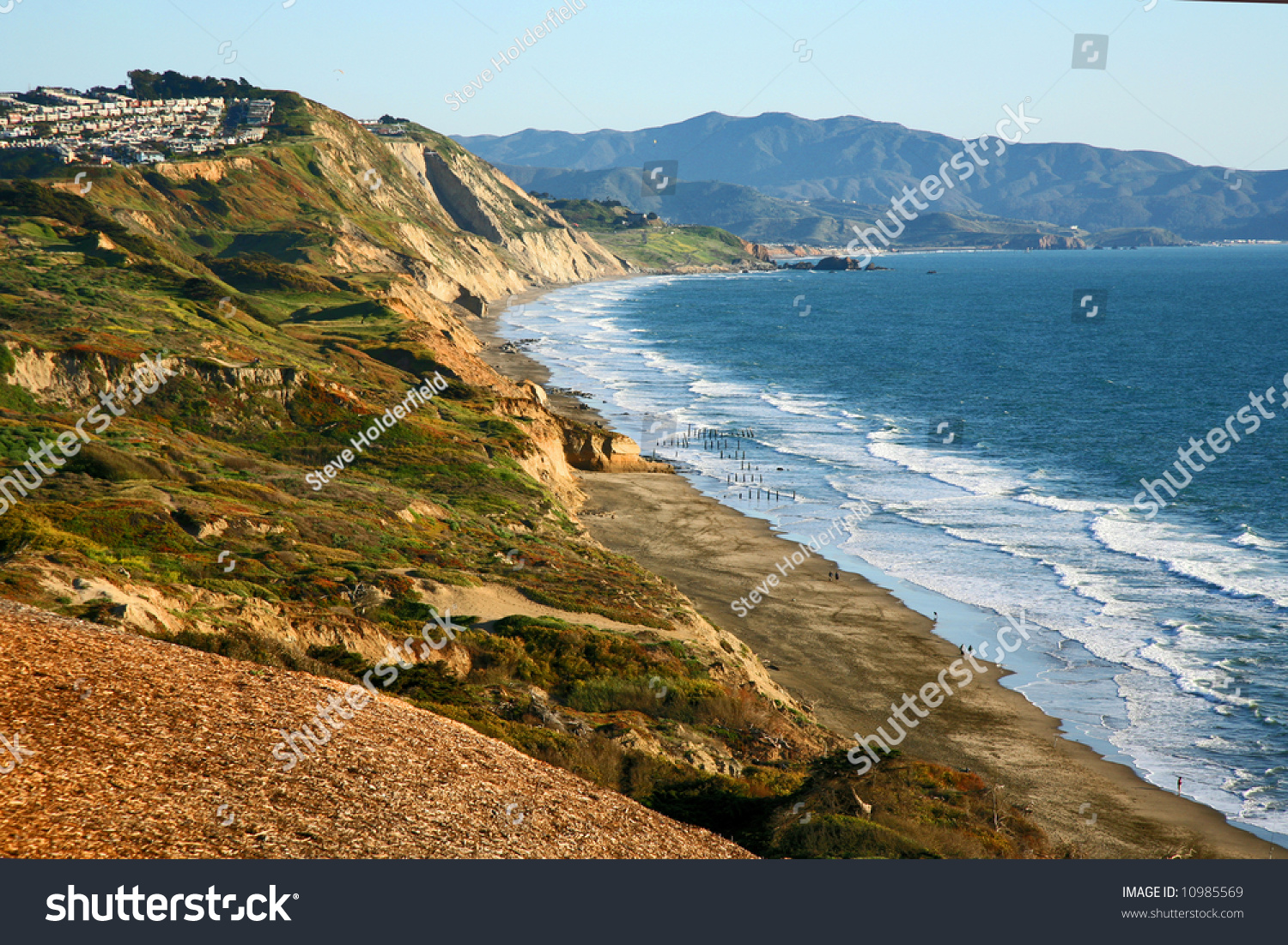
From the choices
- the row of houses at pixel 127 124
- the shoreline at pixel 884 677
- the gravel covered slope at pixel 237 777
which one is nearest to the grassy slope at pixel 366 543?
the gravel covered slope at pixel 237 777

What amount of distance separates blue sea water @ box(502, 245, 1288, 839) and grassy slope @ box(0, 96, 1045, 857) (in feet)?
38.7

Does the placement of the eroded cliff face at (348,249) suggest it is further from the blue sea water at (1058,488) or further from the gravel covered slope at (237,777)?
the gravel covered slope at (237,777)

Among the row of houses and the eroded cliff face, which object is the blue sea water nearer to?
the eroded cliff face

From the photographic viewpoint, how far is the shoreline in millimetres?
25984

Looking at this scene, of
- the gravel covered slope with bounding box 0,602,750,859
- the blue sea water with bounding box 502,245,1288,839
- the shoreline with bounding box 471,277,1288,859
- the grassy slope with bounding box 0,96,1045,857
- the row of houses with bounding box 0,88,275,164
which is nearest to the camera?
the gravel covered slope with bounding box 0,602,750,859

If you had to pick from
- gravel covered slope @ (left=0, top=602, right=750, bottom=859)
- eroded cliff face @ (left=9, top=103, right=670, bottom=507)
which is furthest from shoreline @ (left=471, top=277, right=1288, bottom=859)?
gravel covered slope @ (left=0, top=602, right=750, bottom=859)

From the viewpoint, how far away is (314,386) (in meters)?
50.9

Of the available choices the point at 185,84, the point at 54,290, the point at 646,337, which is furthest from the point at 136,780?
the point at 185,84

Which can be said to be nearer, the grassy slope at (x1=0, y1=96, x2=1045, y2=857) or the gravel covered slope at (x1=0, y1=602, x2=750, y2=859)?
the gravel covered slope at (x1=0, y1=602, x2=750, y2=859)

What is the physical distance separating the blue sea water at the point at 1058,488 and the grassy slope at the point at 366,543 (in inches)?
465

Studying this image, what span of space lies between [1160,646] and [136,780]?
37431mm

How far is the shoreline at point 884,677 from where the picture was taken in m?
26.0

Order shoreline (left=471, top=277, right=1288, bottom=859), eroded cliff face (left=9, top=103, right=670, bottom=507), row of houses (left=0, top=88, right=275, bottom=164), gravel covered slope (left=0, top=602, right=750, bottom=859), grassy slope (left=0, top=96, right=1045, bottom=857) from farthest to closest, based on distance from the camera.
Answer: row of houses (left=0, top=88, right=275, bottom=164)
eroded cliff face (left=9, top=103, right=670, bottom=507)
shoreline (left=471, top=277, right=1288, bottom=859)
grassy slope (left=0, top=96, right=1045, bottom=857)
gravel covered slope (left=0, top=602, right=750, bottom=859)

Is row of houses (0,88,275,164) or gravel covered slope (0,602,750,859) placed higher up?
row of houses (0,88,275,164)
